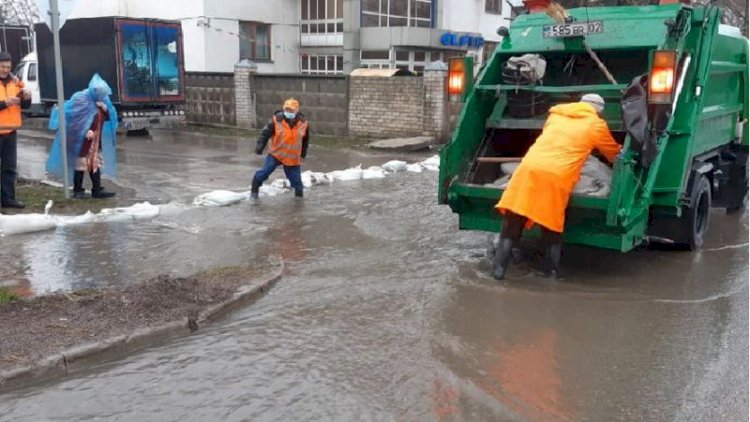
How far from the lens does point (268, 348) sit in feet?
14.7

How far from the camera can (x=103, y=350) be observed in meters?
4.23

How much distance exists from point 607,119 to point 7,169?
635 cm

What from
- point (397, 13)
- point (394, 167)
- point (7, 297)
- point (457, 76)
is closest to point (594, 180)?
point (457, 76)

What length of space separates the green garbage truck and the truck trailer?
13739 mm

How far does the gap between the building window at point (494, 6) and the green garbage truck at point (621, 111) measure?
28.9 m

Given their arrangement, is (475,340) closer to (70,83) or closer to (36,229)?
(36,229)

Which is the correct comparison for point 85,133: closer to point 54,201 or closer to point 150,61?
point 54,201

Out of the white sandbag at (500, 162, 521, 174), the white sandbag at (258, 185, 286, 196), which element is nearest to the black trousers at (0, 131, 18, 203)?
the white sandbag at (258, 185, 286, 196)

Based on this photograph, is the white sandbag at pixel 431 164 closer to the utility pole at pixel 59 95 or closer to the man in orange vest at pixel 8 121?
the utility pole at pixel 59 95

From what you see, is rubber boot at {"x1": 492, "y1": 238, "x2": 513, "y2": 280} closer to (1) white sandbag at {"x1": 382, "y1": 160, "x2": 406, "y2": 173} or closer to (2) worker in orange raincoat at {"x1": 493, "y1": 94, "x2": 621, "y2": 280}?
(2) worker in orange raincoat at {"x1": 493, "y1": 94, "x2": 621, "y2": 280}

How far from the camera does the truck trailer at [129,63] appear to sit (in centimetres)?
1816

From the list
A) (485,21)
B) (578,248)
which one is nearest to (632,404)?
(578,248)

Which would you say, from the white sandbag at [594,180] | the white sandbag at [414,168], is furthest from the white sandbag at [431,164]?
the white sandbag at [594,180]

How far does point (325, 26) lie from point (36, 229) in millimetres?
24671
